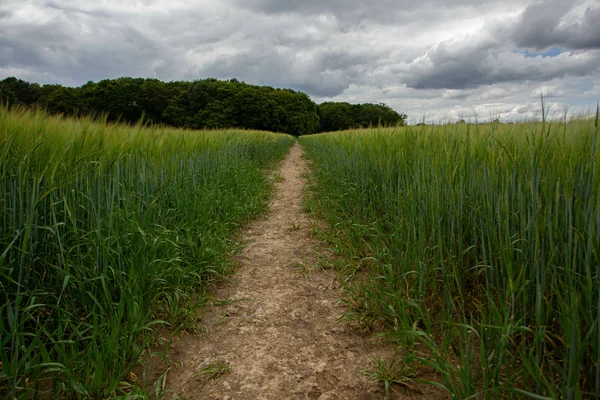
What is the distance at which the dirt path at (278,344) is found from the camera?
4.94ft

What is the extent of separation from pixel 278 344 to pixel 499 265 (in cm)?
130

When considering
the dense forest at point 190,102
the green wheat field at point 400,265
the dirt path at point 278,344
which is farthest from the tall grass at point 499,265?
the dense forest at point 190,102

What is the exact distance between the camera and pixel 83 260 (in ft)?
5.75

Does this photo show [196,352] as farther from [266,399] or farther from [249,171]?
[249,171]

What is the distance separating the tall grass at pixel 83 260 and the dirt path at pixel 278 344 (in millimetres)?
255

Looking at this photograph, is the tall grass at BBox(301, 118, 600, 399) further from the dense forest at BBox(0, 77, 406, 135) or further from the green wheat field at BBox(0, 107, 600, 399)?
the dense forest at BBox(0, 77, 406, 135)

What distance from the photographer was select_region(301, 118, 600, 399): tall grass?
1.09 m

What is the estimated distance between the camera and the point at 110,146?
2.48 m

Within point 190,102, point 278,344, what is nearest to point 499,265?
point 278,344

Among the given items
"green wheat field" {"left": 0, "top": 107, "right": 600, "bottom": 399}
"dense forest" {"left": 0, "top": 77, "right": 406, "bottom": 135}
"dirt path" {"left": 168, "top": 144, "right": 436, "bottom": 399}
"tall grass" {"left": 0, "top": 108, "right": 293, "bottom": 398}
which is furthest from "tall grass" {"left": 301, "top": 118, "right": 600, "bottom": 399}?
"dense forest" {"left": 0, "top": 77, "right": 406, "bottom": 135}

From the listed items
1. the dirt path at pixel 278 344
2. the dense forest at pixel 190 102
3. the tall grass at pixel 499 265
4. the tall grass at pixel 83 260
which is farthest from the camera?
the dense forest at pixel 190 102

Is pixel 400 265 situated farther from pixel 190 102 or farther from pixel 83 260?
pixel 190 102

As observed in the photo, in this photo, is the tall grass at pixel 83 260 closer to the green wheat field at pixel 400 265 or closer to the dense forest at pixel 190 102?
the green wheat field at pixel 400 265

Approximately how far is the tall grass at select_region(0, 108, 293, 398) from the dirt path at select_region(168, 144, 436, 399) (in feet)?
0.84
